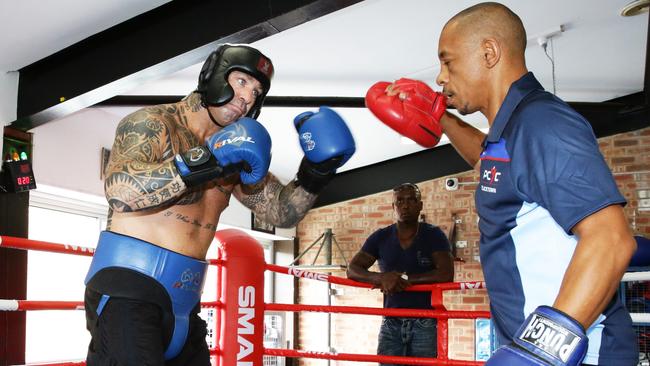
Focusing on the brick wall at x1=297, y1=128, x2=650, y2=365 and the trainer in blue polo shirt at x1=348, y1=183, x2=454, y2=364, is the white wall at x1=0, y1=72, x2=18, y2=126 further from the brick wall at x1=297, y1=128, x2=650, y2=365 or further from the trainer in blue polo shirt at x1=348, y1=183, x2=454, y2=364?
the brick wall at x1=297, y1=128, x2=650, y2=365

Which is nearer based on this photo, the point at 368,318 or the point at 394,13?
the point at 394,13

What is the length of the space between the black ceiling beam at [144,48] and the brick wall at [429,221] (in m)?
4.24

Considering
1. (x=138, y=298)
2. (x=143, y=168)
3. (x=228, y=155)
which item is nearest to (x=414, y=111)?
(x=228, y=155)

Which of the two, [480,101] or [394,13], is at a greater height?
[394,13]

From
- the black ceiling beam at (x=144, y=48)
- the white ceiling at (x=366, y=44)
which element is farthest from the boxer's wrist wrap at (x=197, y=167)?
the white ceiling at (x=366, y=44)

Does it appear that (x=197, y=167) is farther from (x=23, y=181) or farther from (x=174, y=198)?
(x=23, y=181)

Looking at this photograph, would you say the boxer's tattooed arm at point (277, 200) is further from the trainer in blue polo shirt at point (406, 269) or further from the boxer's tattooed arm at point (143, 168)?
the trainer in blue polo shirt at point (406, 269)

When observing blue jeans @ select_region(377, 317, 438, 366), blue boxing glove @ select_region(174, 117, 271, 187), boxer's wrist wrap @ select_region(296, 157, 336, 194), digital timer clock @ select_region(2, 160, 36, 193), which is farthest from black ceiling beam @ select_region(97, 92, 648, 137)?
blue boxing glove @ select_region(174, 117, 271, 187)

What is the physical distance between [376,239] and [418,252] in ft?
1.12

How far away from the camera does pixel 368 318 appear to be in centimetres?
747

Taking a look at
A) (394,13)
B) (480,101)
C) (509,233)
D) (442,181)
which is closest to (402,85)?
(480,101)

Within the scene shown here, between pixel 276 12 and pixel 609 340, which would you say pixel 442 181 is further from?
pixel 609 340

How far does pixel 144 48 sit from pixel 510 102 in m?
2.67

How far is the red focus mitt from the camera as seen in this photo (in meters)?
2.03
